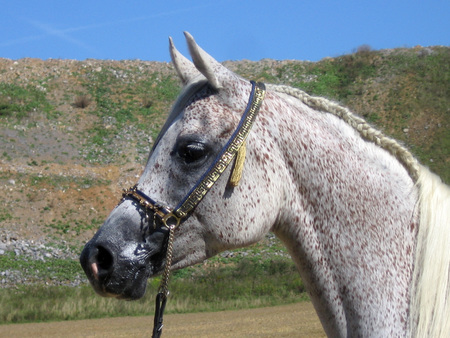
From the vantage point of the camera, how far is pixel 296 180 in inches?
109

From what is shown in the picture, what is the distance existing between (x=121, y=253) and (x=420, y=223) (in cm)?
150

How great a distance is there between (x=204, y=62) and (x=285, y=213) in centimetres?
86

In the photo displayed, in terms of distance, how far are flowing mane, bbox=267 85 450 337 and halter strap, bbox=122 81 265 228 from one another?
0.65 meters

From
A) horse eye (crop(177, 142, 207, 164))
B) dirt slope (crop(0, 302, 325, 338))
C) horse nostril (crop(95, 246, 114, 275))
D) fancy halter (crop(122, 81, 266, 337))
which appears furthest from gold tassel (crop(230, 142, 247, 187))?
dirt slope (crop(0, 302, 325, 338))

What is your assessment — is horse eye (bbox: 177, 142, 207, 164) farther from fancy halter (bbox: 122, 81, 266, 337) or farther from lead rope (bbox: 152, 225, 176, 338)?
lead rope (bbox: 152, 225, 176, 338)

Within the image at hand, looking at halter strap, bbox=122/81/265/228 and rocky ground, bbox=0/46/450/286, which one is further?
rocky ground, bbox=0/46/450/286

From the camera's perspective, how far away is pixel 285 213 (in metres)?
2.76

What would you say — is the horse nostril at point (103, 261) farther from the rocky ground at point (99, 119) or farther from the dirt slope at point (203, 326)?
the rocky ground at point (99, 119)

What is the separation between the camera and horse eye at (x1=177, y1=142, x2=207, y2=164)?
2.66 m

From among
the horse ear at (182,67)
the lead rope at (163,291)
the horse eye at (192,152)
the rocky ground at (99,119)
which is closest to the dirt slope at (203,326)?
the rocky ground at (99,119)

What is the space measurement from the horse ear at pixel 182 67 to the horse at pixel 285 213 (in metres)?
0.16

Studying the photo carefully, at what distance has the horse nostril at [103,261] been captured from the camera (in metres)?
2.48

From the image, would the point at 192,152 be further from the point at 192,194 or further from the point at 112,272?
the point at 112,272

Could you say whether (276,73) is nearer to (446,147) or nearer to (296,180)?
(446,147)
